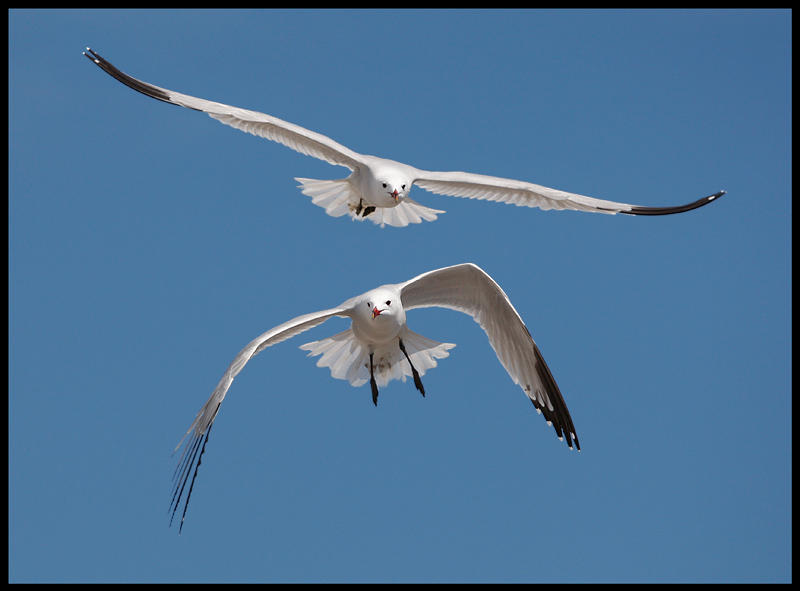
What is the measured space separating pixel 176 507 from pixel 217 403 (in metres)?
0.77

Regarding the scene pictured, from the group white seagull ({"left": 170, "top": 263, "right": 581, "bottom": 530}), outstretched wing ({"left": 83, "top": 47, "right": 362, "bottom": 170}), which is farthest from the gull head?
outstretched wing ({"left": 83, "top": 47, "right": 362, "bottom": 170})

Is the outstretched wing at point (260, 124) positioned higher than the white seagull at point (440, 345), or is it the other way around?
the outstretched wing at point (260, 124)

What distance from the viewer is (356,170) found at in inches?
361

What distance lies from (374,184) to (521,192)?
3.79ft

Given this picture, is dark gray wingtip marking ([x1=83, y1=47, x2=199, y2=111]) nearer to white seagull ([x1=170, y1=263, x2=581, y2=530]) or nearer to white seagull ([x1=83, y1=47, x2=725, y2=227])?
white seagull ([x1=83, y1=47, x2=725, y2=227])

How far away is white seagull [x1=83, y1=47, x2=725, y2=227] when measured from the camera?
8719 mm

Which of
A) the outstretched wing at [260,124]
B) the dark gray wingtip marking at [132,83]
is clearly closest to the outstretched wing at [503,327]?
the outstretched wing at [260,124]

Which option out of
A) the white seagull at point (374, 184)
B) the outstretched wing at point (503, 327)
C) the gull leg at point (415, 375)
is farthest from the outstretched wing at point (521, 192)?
the gull leg at point (415, 375)

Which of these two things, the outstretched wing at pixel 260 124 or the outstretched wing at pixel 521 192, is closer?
the outstretched wing at pixel 260 124

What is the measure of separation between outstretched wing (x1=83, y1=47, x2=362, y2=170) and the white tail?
1.38m

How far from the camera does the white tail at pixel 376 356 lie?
8719mm

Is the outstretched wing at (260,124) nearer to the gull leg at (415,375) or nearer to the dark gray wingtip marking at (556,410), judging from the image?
the gull leg at (415,375)

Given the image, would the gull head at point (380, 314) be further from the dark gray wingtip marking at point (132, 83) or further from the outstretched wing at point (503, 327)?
the dark gray wingtip marking at point (132, 83)

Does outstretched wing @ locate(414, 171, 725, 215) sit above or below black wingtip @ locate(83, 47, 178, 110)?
below
